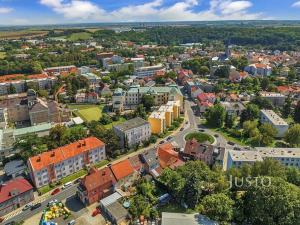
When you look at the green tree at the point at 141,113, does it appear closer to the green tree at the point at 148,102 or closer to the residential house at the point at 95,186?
the green tree at the point at 148,102

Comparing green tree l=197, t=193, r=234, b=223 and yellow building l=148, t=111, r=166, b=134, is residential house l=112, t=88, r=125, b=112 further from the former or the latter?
green tree l=197, t=193, r=234, b=223

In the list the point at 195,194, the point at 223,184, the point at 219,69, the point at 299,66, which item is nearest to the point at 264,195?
the point at 223,184

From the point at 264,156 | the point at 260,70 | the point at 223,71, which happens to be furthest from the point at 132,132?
the point at 260,70

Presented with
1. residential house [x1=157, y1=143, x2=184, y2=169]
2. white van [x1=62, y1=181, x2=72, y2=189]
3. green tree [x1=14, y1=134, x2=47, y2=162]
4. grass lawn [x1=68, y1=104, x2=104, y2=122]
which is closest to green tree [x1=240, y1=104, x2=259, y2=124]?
residential house [x1=157, y1=143, x2=184, y2=169]

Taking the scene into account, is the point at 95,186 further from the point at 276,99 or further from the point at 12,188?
the point at 276,99

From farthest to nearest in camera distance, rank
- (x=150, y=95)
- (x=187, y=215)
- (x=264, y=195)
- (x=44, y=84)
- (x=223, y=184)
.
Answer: (x=44, y=84), (x=150, y=95), (x=223, y=184), (x=187, y=215), (x=264, y=195)

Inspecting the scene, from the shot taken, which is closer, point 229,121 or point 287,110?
point 229,121

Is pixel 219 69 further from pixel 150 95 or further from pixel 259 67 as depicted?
pixel 150 95
